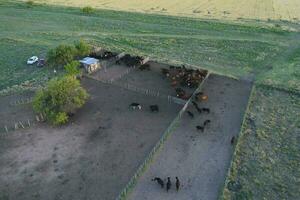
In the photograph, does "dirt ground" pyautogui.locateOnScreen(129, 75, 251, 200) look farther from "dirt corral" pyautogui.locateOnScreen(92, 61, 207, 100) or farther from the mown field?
"dirt corral" pyautogui.locateOnScreen(92, 61, 207, 100)

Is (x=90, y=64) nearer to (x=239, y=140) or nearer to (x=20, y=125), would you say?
(x=20, y=125)

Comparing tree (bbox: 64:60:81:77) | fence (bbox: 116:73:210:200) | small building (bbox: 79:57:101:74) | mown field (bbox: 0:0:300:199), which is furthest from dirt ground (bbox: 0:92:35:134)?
fence (bbox: 116:73:210:200)

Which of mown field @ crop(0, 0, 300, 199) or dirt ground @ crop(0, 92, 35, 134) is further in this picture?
dirt ground @ crop(0, 92, 35, 134)

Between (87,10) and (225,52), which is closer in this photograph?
(225,52)

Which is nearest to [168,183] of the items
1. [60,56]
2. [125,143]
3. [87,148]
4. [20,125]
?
[125,143]

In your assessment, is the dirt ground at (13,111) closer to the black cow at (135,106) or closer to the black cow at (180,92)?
the black cow at (135,106)

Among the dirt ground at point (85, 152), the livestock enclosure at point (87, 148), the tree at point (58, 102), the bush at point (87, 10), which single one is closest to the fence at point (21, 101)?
the livestock enclosure at point (87, 148)

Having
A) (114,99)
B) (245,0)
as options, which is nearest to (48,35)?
(114,99)
